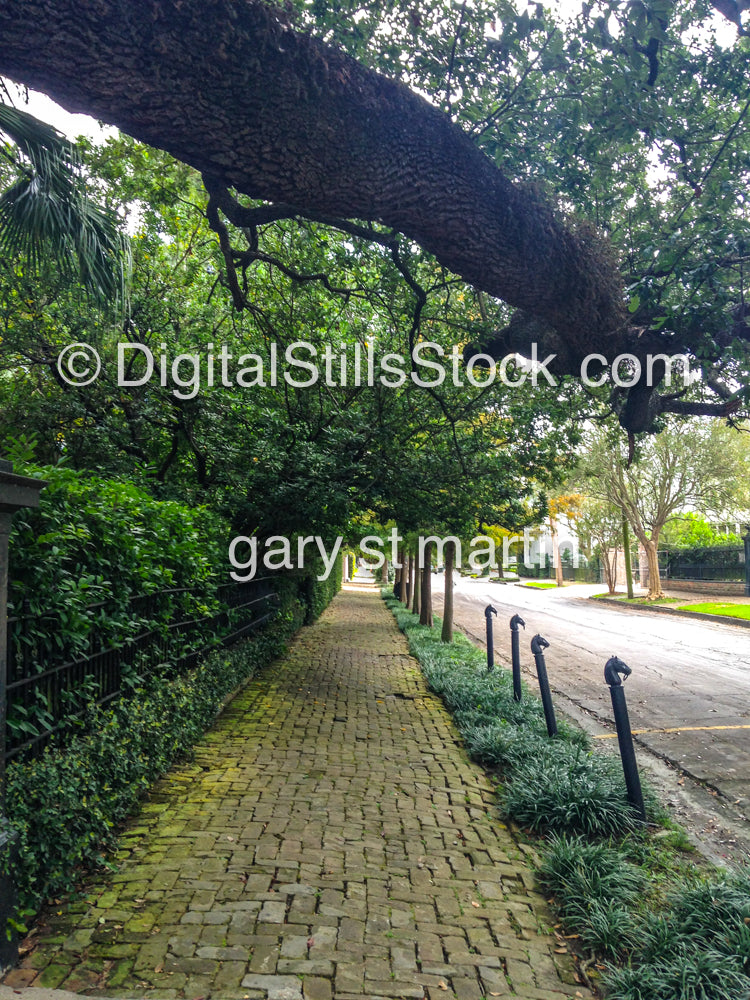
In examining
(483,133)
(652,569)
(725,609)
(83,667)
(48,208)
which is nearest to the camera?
(83,667)

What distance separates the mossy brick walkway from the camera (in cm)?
282

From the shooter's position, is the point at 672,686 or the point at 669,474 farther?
the point at 669,474

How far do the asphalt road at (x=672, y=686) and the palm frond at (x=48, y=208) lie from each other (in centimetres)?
630

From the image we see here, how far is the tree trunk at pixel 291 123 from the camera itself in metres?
3.00

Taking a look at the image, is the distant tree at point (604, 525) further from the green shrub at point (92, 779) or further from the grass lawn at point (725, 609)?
the green shrub at point (92, 779)

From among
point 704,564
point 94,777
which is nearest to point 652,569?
point 704,564

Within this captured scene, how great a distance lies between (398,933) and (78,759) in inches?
73.2

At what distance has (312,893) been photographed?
354 centimetres

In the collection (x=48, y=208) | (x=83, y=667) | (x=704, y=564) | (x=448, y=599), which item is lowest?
(x=448, y=599)

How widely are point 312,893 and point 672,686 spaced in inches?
298

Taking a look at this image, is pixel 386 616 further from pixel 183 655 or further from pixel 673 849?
pixel 673 849

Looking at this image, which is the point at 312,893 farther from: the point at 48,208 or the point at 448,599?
the point at 448,599

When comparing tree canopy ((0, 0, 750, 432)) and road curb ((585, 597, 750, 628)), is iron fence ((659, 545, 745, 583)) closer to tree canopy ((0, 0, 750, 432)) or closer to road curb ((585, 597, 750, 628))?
road curb ((585, 597, 750, 628))

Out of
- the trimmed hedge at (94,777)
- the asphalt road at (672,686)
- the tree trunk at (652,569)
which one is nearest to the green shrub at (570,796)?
the asphalt road at (672,686)
